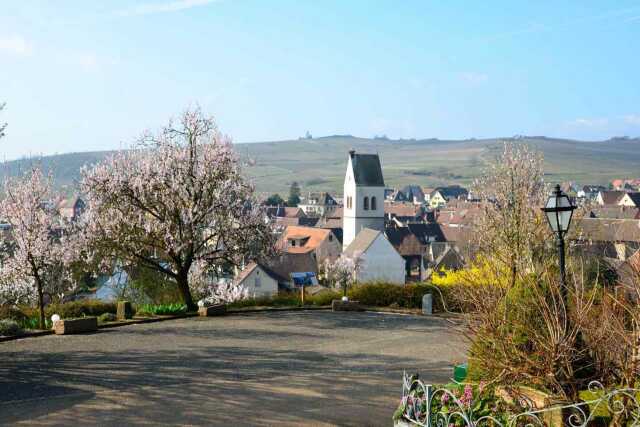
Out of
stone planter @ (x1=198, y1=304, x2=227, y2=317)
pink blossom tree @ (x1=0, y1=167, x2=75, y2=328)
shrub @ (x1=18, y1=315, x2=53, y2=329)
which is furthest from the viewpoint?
stone planter @ (x1=198, y1=304, x2=227, y2=317)

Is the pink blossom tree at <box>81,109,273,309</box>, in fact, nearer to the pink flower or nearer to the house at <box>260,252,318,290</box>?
the pink flower

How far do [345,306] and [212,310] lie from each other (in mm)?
4919

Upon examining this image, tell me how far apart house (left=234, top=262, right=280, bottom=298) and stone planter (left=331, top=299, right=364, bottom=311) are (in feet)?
121

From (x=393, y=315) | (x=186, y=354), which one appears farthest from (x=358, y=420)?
(x=393, y=315)

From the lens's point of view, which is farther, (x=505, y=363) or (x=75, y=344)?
(x=75, y=344)

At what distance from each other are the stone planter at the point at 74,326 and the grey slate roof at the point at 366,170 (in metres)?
73.3

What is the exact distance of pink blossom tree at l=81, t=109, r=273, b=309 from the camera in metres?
23.2

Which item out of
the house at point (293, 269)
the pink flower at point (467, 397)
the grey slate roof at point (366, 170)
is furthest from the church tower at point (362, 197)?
the pink flower at point (467, 397)

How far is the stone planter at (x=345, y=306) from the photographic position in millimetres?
24625

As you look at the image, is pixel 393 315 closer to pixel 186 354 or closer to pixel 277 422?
pixel 186 354

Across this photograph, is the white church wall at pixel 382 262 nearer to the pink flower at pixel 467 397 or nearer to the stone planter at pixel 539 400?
the stone planter at pixel 539 400

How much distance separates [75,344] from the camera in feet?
53.9

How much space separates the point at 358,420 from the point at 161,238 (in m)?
14.6

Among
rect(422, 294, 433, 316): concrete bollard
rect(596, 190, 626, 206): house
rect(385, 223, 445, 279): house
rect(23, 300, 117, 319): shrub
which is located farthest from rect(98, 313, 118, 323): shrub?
rect(596, 190, 626, 206): house
